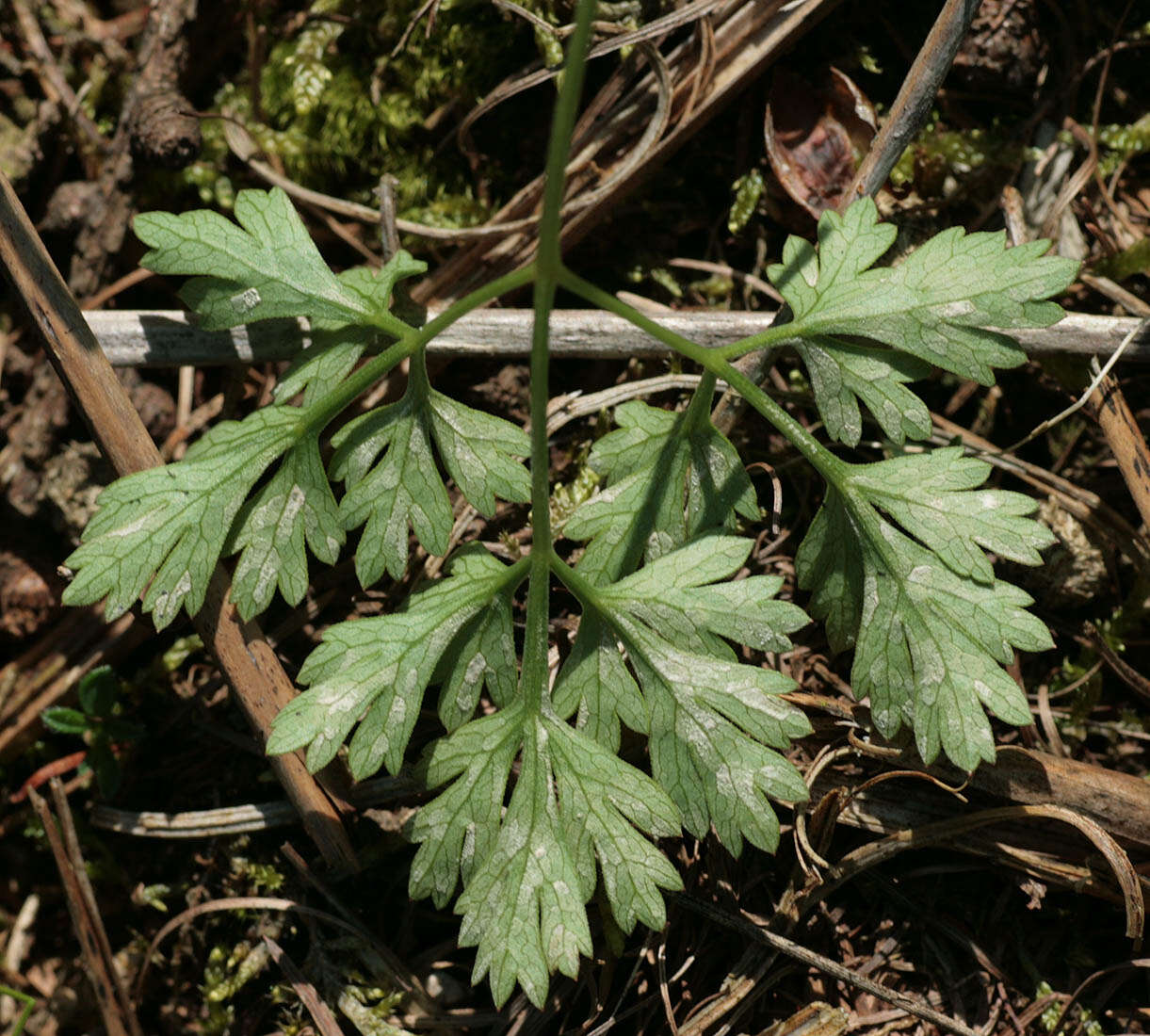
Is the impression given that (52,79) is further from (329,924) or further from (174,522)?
(329,924)

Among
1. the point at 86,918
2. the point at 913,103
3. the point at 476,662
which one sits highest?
the point at 913,103

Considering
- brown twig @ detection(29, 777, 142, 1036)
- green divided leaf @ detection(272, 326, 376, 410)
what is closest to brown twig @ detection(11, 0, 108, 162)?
green divided leaf @ detection(272, 326, 376, 410)

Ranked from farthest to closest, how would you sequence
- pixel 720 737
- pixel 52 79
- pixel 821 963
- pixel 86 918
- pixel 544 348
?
pixel 52 79 < pixel 86 918 < pixel 821 963 < pixel 720 737 < pixel 544 348

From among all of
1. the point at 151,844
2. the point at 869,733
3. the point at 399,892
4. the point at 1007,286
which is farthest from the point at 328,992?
the point at 1007,286

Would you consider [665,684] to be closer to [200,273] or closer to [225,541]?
[225,541]

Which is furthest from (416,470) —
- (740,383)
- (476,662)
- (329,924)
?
(329,924)

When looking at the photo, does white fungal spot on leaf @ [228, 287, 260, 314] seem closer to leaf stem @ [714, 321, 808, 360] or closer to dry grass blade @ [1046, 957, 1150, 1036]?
leaf stem @ [714, 321, 808, 360]
